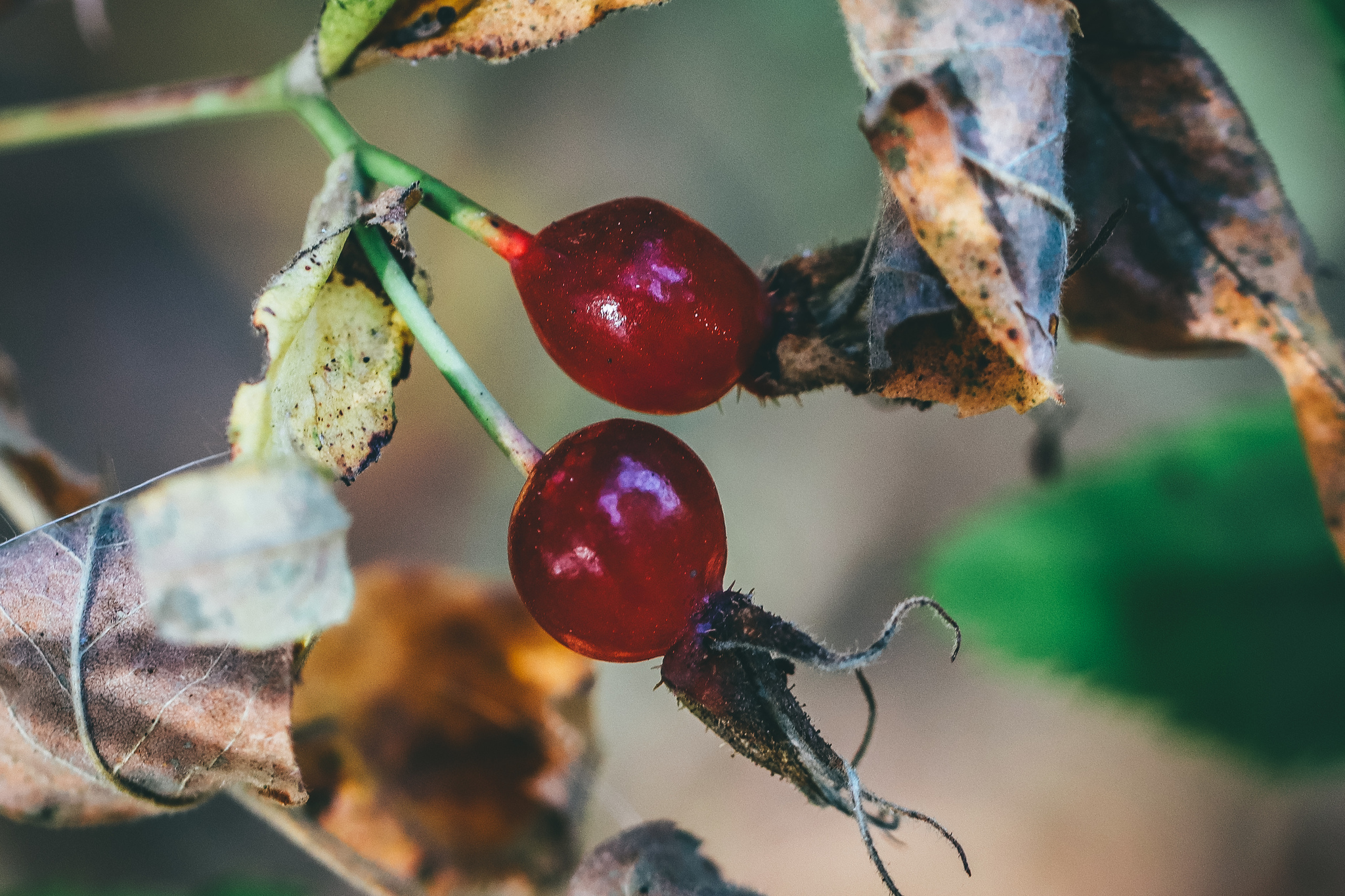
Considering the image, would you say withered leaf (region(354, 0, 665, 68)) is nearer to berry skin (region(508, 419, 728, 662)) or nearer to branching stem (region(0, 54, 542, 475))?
branching stem (region(0, 54, 542, 475))

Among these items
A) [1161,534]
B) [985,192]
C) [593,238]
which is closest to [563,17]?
[593,238]

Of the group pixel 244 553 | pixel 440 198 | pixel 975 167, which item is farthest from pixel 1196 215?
pixel 244 553

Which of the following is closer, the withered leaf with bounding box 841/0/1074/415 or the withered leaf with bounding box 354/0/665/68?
the withered leaf with bounding box 841/0/1074/415

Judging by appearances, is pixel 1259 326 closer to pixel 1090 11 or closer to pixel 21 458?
pixel 1090 11

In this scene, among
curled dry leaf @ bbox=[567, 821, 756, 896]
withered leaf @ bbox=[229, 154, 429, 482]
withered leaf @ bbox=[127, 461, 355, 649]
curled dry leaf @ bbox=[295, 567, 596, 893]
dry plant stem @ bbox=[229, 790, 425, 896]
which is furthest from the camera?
curled dry leaf @ bbox=[295, 567, 596, 893]

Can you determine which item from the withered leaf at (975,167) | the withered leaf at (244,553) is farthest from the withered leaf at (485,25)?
the withered leaf at (244,553)

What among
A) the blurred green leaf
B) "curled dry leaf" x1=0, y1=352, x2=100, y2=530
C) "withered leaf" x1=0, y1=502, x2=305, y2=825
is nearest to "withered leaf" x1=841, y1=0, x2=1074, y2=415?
"withered leaf" x1=0, y1=502, x2=305, y2=825

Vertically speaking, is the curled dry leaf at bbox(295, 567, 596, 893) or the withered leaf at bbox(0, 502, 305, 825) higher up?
the withered leaf at bbox(0, 502, 305, 825)

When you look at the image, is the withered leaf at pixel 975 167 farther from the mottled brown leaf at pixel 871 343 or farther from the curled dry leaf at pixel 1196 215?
the curled dry leaf at pixel 1196 215
